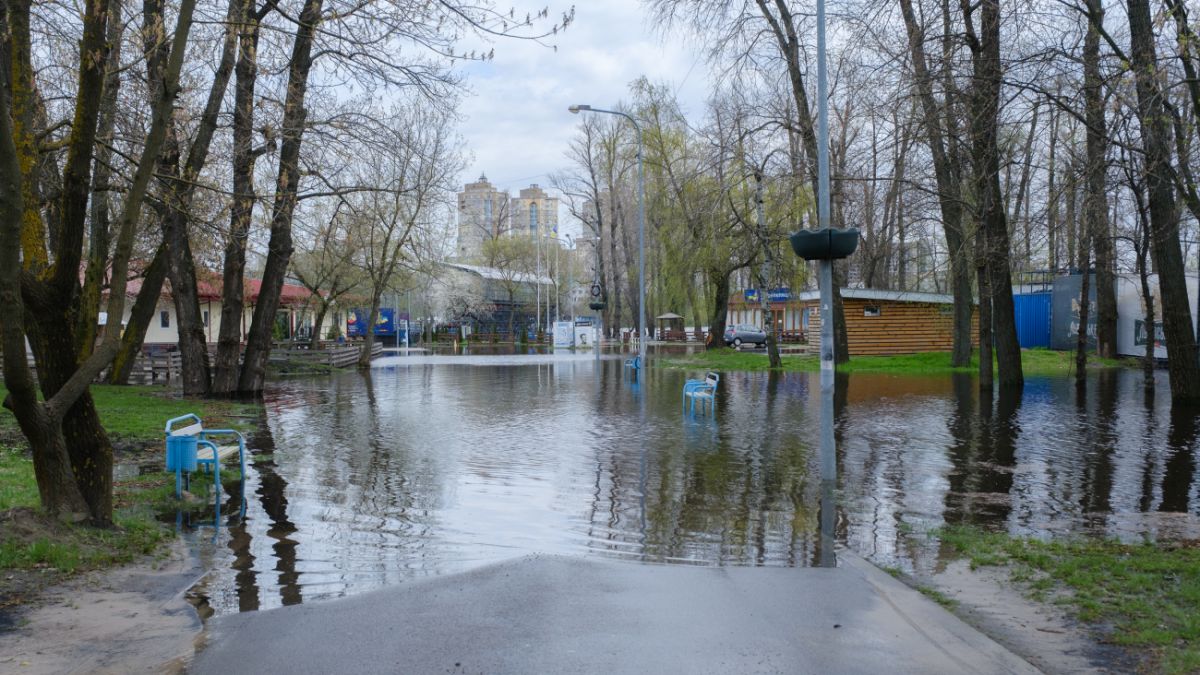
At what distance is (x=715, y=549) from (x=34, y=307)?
5.73 metres

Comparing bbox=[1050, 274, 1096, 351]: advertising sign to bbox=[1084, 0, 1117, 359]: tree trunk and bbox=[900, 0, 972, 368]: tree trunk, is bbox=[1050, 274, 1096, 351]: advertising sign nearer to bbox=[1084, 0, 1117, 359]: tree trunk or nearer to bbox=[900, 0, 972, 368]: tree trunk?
bbox=[1084, 0, 1117, 359]: tree trunk

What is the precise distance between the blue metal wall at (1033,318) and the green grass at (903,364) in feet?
14.7

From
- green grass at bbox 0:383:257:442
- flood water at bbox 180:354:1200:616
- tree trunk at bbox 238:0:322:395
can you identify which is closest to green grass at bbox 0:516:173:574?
flood water at bbox 180:354:1200:616

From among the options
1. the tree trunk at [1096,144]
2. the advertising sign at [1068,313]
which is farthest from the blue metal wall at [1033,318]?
the tree trunk at [1096,144]

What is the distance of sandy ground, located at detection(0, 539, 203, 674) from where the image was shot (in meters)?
4.61

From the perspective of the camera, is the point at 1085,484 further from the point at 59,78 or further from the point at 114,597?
the point at 59,78

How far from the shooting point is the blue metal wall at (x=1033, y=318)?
141 ft

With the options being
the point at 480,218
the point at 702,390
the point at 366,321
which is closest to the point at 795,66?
the point at 702,390

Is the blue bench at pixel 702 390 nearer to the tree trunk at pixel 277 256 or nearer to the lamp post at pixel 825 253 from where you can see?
the lamp post at pixel 825 253

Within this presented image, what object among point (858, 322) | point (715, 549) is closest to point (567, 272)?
point (858, 322)

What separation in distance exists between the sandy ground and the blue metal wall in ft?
141

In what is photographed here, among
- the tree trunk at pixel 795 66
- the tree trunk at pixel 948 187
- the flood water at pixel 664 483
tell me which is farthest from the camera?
the tree trunk at pixel 795 66

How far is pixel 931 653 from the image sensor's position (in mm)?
4793

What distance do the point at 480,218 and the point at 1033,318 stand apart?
3136 inches
